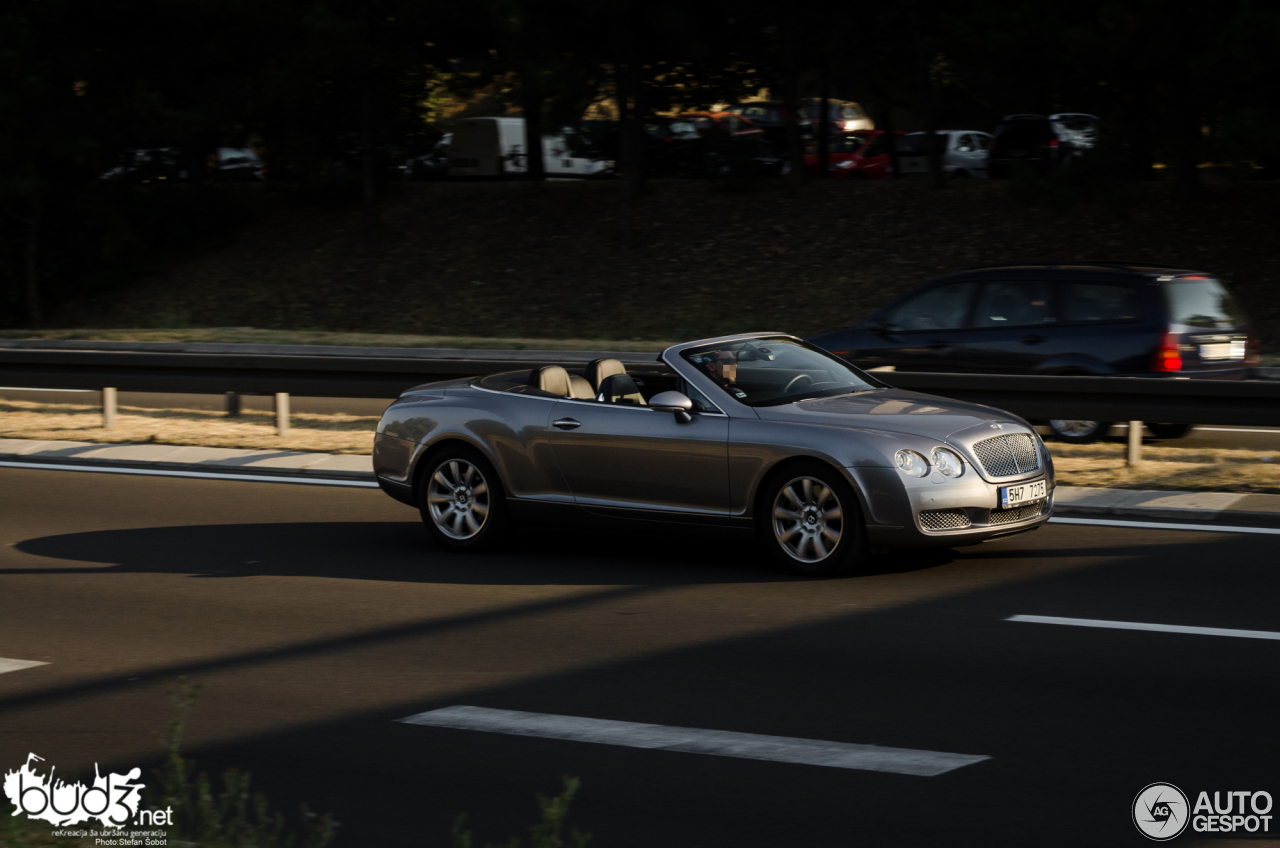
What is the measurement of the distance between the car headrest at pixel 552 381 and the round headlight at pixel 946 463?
7.98 ft

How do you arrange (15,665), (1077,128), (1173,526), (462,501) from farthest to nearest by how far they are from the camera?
1. (1077,128)
2. (1173,526)
3. (462,501)
4. (15,665)

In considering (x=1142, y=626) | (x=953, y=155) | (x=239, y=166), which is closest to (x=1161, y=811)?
(x=1142, y=626)

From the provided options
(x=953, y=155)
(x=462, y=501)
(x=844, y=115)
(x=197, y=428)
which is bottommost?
(x=462, y=501)

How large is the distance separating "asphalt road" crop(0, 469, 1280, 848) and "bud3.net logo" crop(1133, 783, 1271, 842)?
0.07 metres

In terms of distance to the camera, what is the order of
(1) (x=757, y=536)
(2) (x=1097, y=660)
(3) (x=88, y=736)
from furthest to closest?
1. (1) (x=757, y=536)
2. (2) (x=1097, y=660)
3. (3) (x=88, y=736)

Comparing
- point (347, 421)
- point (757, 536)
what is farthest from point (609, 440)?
point (347, 421)

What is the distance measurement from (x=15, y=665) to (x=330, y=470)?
591cm

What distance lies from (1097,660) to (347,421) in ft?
36.8

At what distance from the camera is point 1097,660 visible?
268 inches

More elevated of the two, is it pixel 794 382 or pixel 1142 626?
pixel 794 382

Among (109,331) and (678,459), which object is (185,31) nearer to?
(109,331)

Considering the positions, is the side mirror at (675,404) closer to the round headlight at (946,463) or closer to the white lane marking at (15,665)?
the round headlight at (946,463)

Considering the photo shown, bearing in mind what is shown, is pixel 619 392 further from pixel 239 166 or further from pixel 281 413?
pixel 239 166

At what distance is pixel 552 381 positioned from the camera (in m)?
9.76
